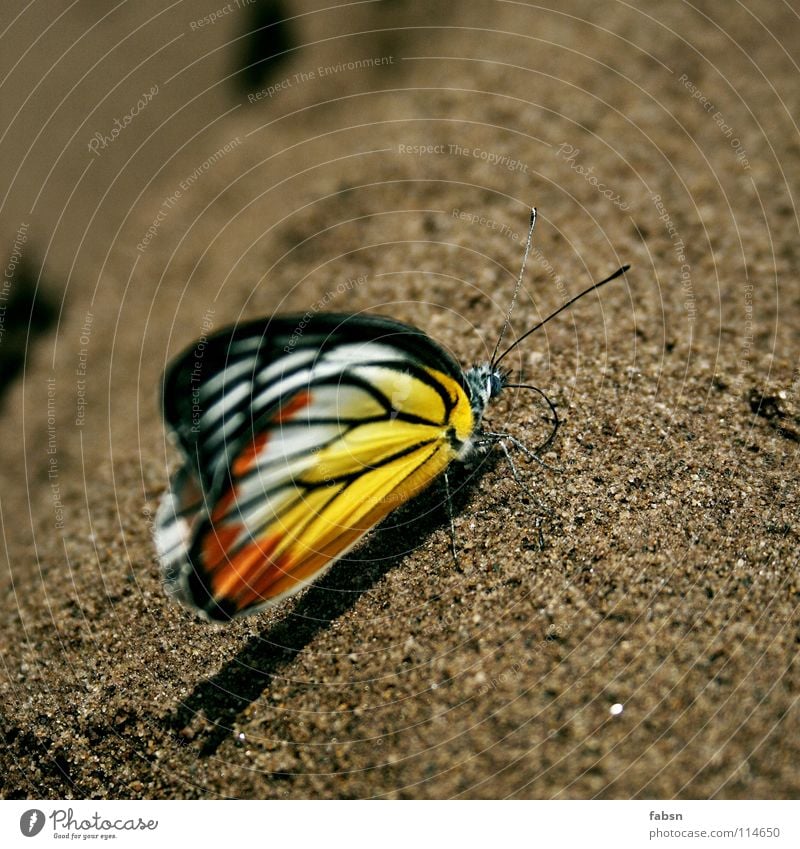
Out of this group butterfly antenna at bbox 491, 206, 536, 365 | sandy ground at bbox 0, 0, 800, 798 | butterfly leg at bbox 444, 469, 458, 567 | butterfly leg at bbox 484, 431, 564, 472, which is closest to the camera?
sandy ground at bbox 0, 0, 800, 798

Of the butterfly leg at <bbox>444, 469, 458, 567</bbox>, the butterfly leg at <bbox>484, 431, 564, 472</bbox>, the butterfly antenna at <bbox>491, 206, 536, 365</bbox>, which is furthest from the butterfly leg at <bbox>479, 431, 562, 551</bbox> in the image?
the butterfly antenna at <bbox>491, 206, 536, 365</bbox>

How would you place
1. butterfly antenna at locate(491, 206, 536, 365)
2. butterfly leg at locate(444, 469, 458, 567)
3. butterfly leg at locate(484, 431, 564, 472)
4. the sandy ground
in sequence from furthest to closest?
butterfly antenna at locate(491, 206, 536, 365), butterfly leg at locate(484, 431, 564, 472), butterfly leg at locate(444, 469, 458, 567), the sandy ground

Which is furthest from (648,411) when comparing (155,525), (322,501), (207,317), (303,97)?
(303,97)

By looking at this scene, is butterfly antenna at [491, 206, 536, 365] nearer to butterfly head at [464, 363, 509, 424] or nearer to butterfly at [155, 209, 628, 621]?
butterfly at [155, 209, 628, 621]

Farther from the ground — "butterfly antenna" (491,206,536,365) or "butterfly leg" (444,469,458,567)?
"butterfly antenna" (491,206,536,365)

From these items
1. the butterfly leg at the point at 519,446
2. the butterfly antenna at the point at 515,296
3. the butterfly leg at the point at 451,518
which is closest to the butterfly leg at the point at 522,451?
the butterfly leg at the point at 519,446

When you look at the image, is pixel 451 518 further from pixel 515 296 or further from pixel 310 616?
pixel 515 296

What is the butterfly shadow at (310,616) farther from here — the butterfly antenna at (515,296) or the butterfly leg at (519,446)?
the butterfly antenna at (515,296)
